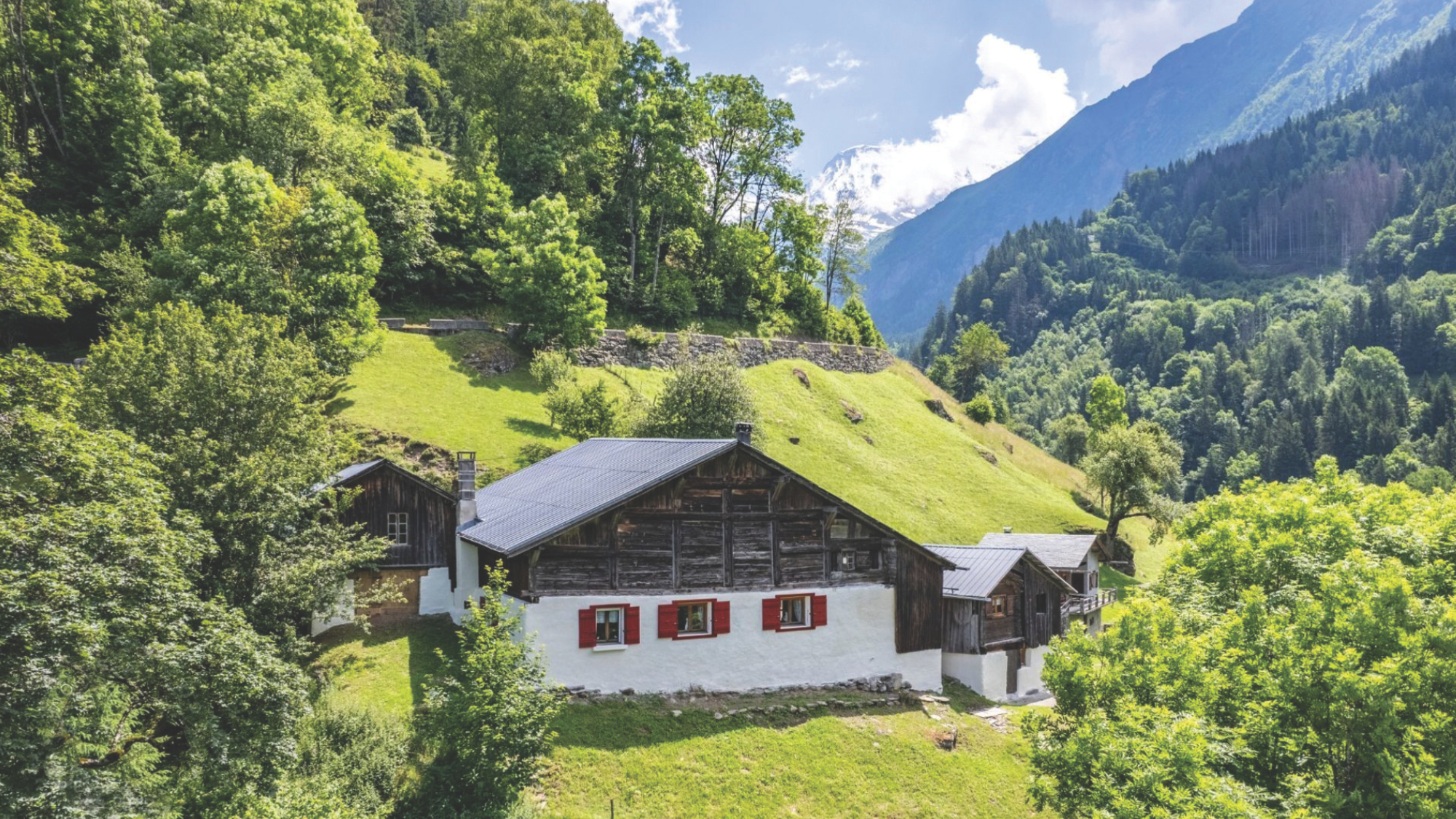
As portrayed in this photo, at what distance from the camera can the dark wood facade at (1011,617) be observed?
32.3 metres

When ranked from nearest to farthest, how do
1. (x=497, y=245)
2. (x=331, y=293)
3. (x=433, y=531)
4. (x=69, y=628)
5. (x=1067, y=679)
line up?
(x=69, y=628) → (x=1067, y=679) → (x=433, y=531) → (x=331, y=293) → (x=497, y=245)

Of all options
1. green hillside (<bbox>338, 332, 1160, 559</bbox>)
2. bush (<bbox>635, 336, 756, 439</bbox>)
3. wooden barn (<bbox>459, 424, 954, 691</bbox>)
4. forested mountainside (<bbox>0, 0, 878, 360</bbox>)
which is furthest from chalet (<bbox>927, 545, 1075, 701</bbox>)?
forested mountainside (<bbox>0, 0, 878, 360</bbox>)

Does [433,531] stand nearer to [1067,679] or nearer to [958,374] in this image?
[1067,679]

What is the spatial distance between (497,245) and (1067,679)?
49.3m

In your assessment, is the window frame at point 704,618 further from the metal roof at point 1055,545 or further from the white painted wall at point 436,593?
the metal roof at point 1055,545

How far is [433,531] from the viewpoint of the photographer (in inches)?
1229

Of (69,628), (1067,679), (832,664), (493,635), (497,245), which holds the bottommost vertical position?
(832,664)

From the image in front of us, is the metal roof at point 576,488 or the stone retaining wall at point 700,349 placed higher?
the stone retaining wall at point 700,349

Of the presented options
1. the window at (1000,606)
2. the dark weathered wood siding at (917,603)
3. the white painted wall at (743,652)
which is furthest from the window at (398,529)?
the window at (1000,606)

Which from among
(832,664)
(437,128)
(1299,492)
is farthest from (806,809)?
(437,128)

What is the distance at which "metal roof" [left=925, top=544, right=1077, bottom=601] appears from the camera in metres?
32.1

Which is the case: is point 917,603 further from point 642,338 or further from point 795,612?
point 642,338

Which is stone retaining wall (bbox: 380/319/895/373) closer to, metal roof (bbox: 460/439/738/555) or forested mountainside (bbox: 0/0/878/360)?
forested mountainside (bbox: 0/0/878/360)

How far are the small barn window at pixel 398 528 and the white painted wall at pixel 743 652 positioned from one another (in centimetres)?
944
